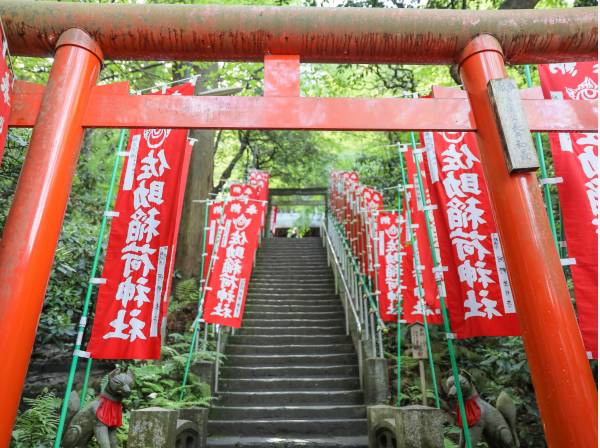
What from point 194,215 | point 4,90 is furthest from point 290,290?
point 4,90

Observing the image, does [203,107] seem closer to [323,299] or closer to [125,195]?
[125,195]

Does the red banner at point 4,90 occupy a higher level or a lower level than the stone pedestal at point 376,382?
higher

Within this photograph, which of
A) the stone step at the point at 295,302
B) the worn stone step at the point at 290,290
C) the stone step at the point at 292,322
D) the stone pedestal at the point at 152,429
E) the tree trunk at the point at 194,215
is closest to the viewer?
the stone pedestal at the point at 152,429

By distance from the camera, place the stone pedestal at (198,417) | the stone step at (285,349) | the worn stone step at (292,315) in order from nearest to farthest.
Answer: the stone pedestal at (198,417) → the stone step at (285,349) → the worn stone step at (292,315)

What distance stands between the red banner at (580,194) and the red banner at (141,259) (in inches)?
122

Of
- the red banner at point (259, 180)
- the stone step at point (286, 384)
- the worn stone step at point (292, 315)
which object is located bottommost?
the stone step at point (286, 384)

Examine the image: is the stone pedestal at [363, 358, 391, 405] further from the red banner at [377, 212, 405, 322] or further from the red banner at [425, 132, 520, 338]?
the red banner at [425, 132, 520, 338]

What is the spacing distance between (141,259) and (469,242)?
2799 mm

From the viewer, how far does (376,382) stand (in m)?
6.88

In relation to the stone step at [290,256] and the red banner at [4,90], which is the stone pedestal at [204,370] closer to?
the red banner at [4,90]

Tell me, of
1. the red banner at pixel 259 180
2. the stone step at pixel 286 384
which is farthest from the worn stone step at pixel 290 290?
the red banner at pixel 259 180

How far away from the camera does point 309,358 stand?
26.5 feet

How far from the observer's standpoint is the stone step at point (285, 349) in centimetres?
833

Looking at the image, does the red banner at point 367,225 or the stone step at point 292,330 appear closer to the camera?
the red banner at point 367,225
